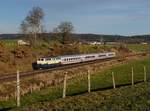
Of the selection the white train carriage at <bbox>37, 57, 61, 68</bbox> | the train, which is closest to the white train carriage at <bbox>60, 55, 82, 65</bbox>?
the train

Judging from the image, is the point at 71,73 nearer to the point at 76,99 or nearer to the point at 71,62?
the point at 71,62

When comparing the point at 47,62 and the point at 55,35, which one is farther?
the point at 55,35

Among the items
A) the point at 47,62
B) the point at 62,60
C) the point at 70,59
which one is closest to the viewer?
A: the point at 47,62

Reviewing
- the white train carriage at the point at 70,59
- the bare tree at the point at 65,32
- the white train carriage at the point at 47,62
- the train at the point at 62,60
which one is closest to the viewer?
the white train carriage at the point at 47,62

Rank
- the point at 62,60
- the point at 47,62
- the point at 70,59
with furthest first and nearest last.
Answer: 1. the point at 70,59
2. the point at 62,60
3. the point at 47,62

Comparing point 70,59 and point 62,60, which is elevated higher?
point 62,60

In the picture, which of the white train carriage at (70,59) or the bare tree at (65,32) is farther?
the bare tree at (65,32)

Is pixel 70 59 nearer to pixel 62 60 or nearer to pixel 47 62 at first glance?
pixel 62 60

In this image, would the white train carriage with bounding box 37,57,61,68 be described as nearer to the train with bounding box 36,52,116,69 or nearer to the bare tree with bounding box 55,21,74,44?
the train with bounding box 36,52,116,69

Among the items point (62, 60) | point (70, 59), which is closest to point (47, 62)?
point (62, 60)

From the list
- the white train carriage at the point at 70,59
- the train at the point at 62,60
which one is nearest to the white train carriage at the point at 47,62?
the train at the point at 62,60

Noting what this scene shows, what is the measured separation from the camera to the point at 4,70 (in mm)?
68125

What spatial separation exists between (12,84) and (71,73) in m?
18.8

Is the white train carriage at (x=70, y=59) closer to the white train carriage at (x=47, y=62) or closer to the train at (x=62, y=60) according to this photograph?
the train at (x=62, y=60)
